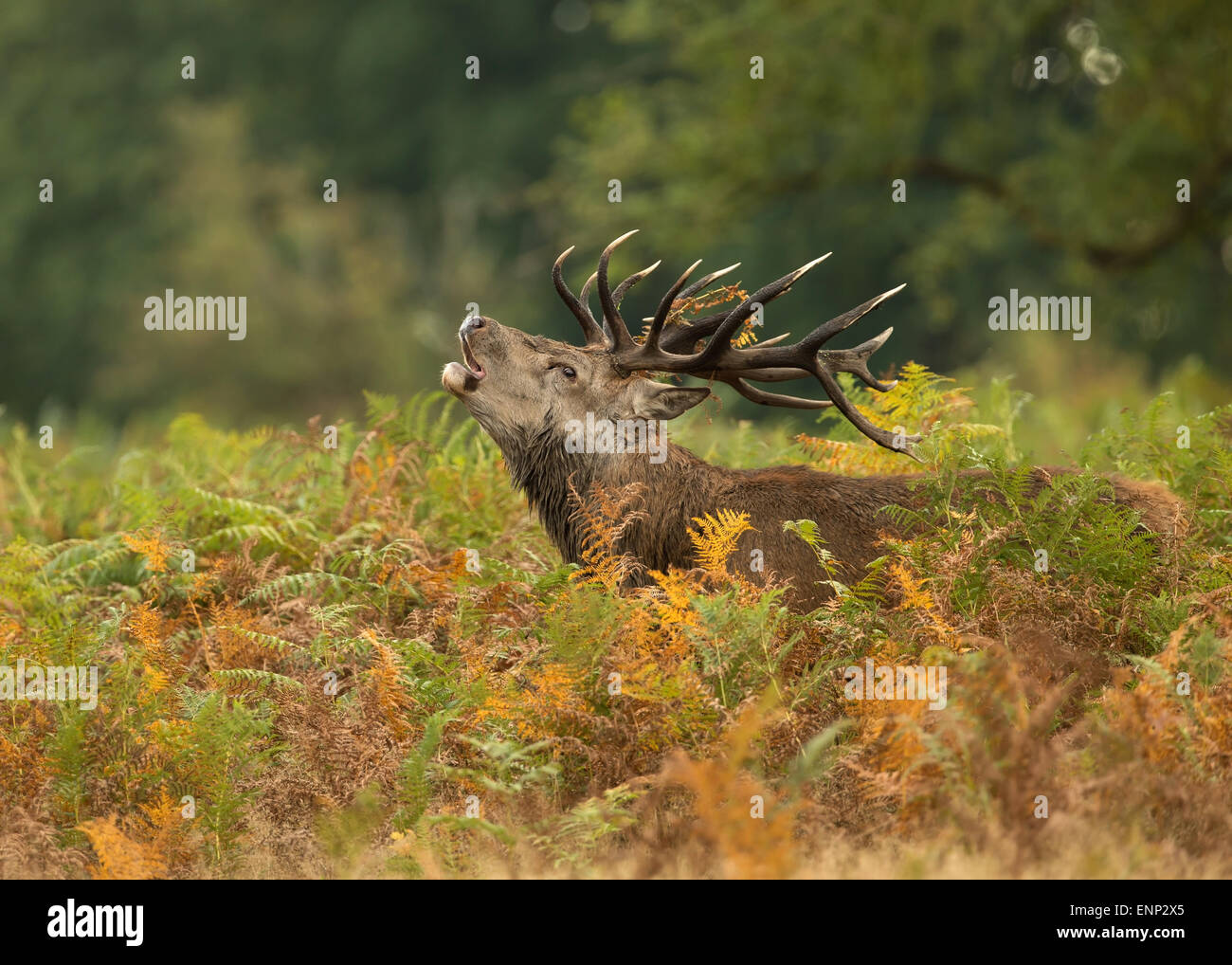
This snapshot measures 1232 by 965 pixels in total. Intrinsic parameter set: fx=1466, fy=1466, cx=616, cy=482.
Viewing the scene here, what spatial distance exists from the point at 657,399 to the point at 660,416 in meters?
0.10

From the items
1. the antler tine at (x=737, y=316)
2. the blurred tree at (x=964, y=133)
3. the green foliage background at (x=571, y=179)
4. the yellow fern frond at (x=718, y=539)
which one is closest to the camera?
the yellow fern frond at (x=718, y=539)

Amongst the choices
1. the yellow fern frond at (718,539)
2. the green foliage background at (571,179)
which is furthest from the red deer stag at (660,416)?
the green foliage background at (571,179)

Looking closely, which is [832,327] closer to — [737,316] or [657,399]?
[737,316]

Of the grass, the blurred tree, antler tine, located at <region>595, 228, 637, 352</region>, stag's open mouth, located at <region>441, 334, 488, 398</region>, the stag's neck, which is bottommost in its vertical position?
the grass

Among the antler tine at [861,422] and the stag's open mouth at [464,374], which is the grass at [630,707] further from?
the stag's open mouth at [464,374]

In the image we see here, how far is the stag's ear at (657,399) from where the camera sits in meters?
7.44

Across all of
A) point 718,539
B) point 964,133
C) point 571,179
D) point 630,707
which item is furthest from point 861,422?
point 571,179

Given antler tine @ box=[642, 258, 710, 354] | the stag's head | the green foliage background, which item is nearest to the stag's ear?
the stag's head

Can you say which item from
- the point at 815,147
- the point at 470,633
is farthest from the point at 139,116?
the point at 470,633

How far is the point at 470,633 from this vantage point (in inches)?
262

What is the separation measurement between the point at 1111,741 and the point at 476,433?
215 inches

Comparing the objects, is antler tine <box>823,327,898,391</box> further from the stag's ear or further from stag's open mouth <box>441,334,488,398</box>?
stag's open mouth <box>441,334,488,398</box>

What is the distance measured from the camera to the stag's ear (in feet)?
24.4
